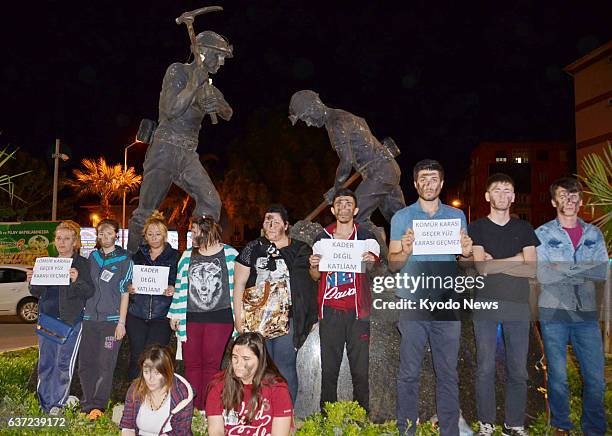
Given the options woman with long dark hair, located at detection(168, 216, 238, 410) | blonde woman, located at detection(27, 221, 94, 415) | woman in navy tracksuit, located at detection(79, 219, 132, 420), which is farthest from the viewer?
blonde woman, located at detection(27, 221, 94, 415)

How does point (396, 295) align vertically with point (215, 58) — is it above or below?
below

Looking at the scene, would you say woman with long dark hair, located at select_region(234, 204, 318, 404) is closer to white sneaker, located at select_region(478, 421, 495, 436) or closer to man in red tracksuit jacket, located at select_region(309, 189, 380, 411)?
man in red tracksuit jacket, located at select_region(309, 189, 380, 411)

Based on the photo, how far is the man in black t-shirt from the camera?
4.96 meters

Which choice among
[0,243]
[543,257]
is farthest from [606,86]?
[543,257]

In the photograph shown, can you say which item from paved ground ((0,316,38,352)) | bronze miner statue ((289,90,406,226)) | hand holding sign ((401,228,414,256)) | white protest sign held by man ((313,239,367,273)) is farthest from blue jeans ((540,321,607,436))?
paved ground ((0,316,38,352))

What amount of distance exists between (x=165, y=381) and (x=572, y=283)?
330cm

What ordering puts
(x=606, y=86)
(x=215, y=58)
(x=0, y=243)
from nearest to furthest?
(x=215, y=58), (x=0, y=243), (x=606, y=86)

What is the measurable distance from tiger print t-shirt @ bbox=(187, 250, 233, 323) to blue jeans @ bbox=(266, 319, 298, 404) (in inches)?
18.0

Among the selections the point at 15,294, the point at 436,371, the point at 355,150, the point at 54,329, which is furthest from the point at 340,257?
the point at 15,294

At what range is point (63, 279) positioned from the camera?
6.00 m

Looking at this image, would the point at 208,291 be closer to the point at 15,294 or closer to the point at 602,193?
the point at 602,193

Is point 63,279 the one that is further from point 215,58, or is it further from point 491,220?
point 491,220

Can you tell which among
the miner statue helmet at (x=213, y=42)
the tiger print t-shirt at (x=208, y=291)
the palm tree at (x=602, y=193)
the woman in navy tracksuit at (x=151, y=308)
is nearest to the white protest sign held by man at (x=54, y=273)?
the woman in navy tracksuit at (x=151, y=308)

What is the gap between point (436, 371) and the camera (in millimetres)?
4949
